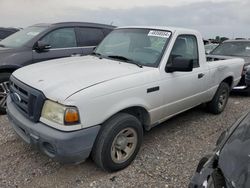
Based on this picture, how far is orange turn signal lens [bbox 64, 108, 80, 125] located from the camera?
115 inches

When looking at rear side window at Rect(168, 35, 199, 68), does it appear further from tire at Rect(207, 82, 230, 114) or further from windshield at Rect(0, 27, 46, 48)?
windshield at Rect(0, 27, 46, 48)

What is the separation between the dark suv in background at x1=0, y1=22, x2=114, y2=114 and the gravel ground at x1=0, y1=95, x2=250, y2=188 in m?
1.06

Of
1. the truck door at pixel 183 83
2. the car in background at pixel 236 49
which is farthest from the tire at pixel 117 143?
the car in background at pixel 236 49

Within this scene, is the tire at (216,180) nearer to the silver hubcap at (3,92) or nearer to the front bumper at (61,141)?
the front bumper at (61,141)

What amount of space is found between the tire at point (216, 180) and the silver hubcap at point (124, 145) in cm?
159

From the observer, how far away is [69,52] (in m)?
6.06

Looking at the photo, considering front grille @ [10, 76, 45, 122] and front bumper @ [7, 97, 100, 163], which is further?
front grille @ [10, 76, 45, 122]

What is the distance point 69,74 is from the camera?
135 inches

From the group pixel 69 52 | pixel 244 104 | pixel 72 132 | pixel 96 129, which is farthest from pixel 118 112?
pixel 244 104

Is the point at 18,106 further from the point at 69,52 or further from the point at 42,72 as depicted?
the point at 69,52

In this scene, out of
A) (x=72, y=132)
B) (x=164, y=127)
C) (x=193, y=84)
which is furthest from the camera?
(x=164, y=127)

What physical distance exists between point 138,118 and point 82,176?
41.4 inches

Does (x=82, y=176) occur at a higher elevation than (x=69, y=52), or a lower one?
lower

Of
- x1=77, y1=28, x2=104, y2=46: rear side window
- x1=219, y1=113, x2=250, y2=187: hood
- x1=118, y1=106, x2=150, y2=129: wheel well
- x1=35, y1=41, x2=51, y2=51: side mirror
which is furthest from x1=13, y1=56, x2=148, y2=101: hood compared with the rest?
x1=77, y1=28, x2=104, y2=46: rear side window
